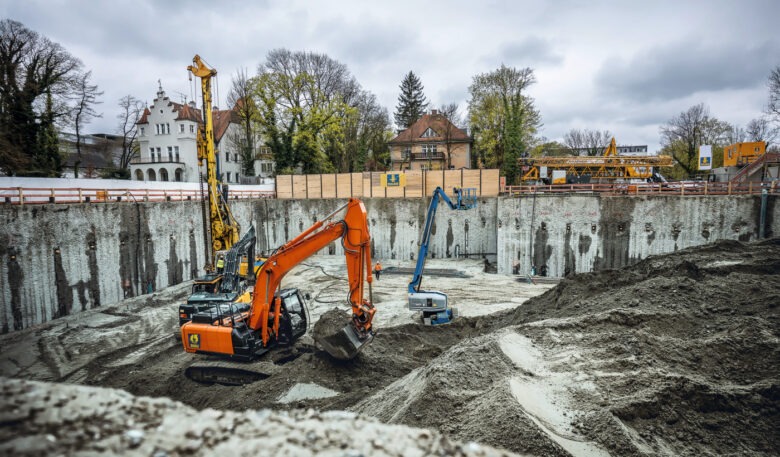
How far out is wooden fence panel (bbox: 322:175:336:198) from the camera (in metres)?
29.8

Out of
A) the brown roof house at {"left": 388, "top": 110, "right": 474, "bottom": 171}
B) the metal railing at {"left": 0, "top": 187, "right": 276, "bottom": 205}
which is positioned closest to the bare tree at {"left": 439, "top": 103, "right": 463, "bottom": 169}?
the brown roof house at {"left": 388, "top": 110, "right": 474, "bottom": 171}

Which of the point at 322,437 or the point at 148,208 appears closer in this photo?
the point at 322,437

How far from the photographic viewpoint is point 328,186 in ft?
98.2

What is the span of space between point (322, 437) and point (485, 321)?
1129 centimetres

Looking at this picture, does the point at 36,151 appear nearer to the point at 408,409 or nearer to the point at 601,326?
the point at 408,409

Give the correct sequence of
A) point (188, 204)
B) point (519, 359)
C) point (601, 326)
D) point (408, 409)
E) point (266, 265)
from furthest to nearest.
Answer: point (188, 204)
point (266, 265)
point (601, 326)
point (519, 359)
point (408, 409)

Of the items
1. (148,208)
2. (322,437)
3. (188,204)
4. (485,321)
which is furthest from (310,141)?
(322,437)

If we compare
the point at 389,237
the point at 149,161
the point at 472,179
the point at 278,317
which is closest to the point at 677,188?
the point at 472,179

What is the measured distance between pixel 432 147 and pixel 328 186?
1513 centimetres

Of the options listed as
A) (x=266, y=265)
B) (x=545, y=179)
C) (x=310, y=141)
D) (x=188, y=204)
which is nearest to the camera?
(x=266, y=265)

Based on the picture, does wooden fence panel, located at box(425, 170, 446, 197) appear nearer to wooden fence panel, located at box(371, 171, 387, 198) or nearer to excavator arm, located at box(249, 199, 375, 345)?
wooden fence panel, located at box(371, 171, 387, 198)

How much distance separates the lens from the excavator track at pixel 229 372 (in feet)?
31.9

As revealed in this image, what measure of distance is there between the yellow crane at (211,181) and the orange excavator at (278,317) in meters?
7.09

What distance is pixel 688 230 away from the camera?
63.8 ft
